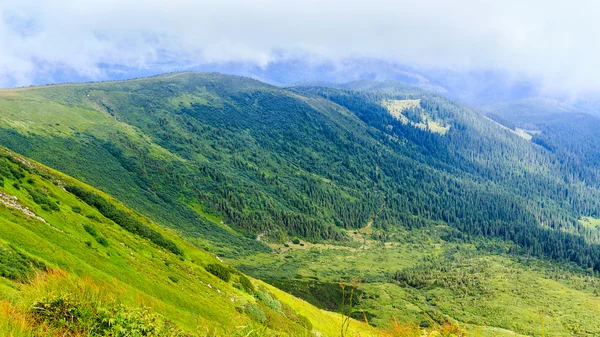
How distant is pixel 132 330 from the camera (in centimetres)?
795

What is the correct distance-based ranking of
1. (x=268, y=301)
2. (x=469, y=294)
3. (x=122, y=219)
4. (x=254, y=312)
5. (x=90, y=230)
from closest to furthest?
(x=254, y=312) < (x=90, y=230) < (x=268, y=301) < (x=122, y=219) < (x=469, y=294)

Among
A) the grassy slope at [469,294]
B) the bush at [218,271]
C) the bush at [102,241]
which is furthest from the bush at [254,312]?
the grassy slope at [469,294]

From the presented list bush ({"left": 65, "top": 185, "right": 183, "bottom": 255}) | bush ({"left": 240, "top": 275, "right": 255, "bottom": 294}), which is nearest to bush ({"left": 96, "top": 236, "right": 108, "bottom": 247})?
bush ({"left": 65, "top": 185, "right": 183, "bottom": 255})

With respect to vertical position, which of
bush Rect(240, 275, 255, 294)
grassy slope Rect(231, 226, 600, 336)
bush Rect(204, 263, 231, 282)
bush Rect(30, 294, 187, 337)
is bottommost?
grassy slope Rect(231, 226, 600, 336)

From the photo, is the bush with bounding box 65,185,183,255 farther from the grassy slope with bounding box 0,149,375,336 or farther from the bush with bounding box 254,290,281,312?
the bush with bounding box 254,290,281,312

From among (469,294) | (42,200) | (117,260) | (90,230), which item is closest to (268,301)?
(117,260)

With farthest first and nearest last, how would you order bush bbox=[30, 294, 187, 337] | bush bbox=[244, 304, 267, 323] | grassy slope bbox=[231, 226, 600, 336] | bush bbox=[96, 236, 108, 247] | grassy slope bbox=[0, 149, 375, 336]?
1. grassy slope bbox=[231, 226, 600, 336]
2. bush bbox=[96, 236, 108, 247]
3. bush bbox=[244, 304, 267, 323]
4. grassy slope bbox=[0, 149, 375, 336]
5. bush bbox=[30, 294, 187, 337]

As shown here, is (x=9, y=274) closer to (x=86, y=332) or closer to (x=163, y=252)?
(x=86, y=332)

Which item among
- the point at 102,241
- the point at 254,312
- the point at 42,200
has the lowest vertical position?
the point at 254,312

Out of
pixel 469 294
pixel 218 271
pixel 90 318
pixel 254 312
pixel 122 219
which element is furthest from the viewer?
pixel 469 294

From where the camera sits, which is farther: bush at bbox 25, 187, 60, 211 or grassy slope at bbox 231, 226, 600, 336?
grassy slope at bbox 231, 226, 600, 336

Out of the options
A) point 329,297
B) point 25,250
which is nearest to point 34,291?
point 25,250

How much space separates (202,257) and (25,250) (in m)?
39.4

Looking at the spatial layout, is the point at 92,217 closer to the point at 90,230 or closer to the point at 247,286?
the point at 90,230
